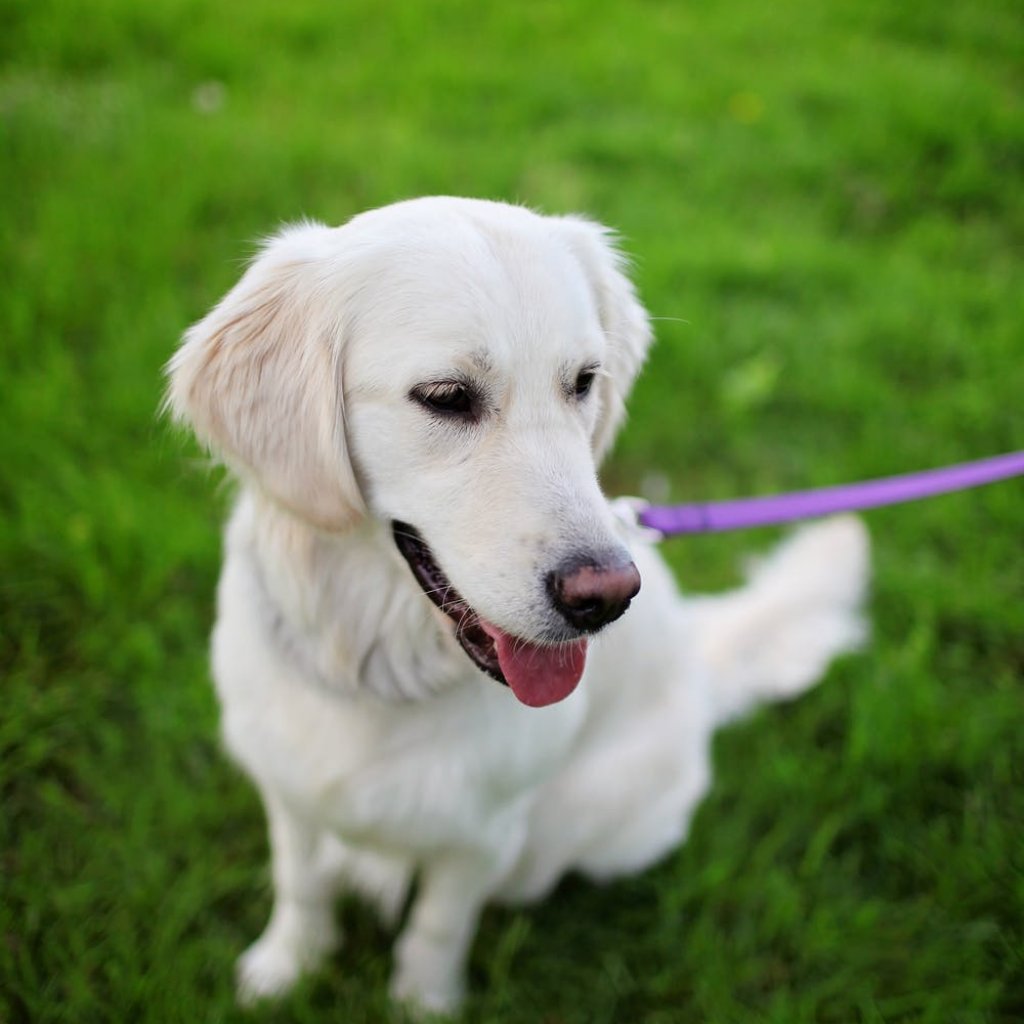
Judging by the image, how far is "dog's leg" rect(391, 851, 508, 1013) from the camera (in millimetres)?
1946

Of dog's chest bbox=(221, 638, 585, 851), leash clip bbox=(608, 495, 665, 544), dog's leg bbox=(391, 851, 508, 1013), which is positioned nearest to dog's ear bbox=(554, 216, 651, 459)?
leash clip bbox=(608, 495, 665, 544)

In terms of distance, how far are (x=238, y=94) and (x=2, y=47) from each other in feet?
3.82

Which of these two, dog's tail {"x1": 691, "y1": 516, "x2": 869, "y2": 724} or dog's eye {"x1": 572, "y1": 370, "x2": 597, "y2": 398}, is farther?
dog's tail {"x1": 691, "y1": 516, "x2": 869, "y2": 724}

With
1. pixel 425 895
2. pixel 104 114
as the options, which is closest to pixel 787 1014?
pixel 425 895

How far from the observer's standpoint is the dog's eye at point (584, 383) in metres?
1.63

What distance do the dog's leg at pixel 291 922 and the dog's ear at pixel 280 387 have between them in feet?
2.79

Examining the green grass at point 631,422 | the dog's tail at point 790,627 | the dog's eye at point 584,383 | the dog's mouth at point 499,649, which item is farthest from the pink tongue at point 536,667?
the dog's tail at point 790,627

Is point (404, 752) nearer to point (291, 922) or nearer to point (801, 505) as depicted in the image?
point (291, 922)

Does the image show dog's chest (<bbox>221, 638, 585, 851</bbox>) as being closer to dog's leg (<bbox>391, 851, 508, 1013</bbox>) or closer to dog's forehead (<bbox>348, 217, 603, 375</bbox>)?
dog's leg (<bbox>391, 851, 508, 1013</bbox>)

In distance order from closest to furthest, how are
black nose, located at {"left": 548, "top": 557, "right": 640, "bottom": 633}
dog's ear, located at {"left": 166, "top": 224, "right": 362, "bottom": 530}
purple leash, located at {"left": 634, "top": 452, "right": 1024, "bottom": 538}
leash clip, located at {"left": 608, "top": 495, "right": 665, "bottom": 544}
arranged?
black nose, located at {"left": 548, "top": 557, "right": 640, "bottom": 633} < dog's ear, located at {"left": 166, "top": 224, "right": 362, "bottom": 530} < leash clip, located at {"left": 608, "top": 495, "right": 665, "bottom": 544} < purple leash, located at {"left": 634, "top": 452, "right": 1024, "bottom": 538}

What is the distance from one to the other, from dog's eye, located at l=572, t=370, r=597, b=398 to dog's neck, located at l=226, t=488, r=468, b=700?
1.46 feet

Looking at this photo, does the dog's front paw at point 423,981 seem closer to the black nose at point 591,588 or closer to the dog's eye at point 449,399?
the black nose at point 591,588

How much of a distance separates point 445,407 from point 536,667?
48 centimetres

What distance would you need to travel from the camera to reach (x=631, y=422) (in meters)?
3.54
